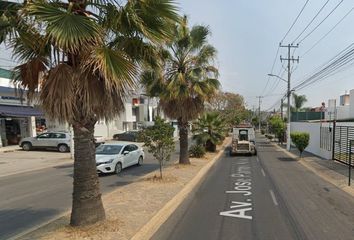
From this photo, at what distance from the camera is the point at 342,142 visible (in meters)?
25.8

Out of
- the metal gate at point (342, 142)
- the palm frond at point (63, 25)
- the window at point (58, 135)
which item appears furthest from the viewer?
the window at point (58, 135)

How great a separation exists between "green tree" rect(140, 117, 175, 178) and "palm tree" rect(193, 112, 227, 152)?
15.4m

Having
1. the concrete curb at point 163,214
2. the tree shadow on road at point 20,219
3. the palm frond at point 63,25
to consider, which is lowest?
the tree shadow on road at point 20,219

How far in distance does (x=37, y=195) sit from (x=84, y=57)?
828 cm

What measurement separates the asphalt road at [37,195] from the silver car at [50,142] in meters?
12.1

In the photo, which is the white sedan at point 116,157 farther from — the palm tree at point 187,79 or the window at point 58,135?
the window at point 58,135

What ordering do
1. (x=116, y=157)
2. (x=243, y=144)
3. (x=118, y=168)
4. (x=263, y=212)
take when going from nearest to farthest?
(x=263, y=212) → (x=116, y=157) → (x=118, y=168) → (x=243, y=144)

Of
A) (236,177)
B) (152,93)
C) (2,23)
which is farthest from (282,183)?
(2,23)

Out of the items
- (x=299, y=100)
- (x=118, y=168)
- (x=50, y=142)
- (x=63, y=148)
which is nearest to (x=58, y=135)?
(x=50, y=142)

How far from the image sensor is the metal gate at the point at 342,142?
80.2 feet

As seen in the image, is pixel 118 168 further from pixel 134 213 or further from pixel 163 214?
pixel 134 213

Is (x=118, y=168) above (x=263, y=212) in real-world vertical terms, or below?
below

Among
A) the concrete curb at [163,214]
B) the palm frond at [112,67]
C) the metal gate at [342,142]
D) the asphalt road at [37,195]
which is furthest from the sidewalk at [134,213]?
the metal gate at [342,142]

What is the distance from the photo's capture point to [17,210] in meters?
12.1
